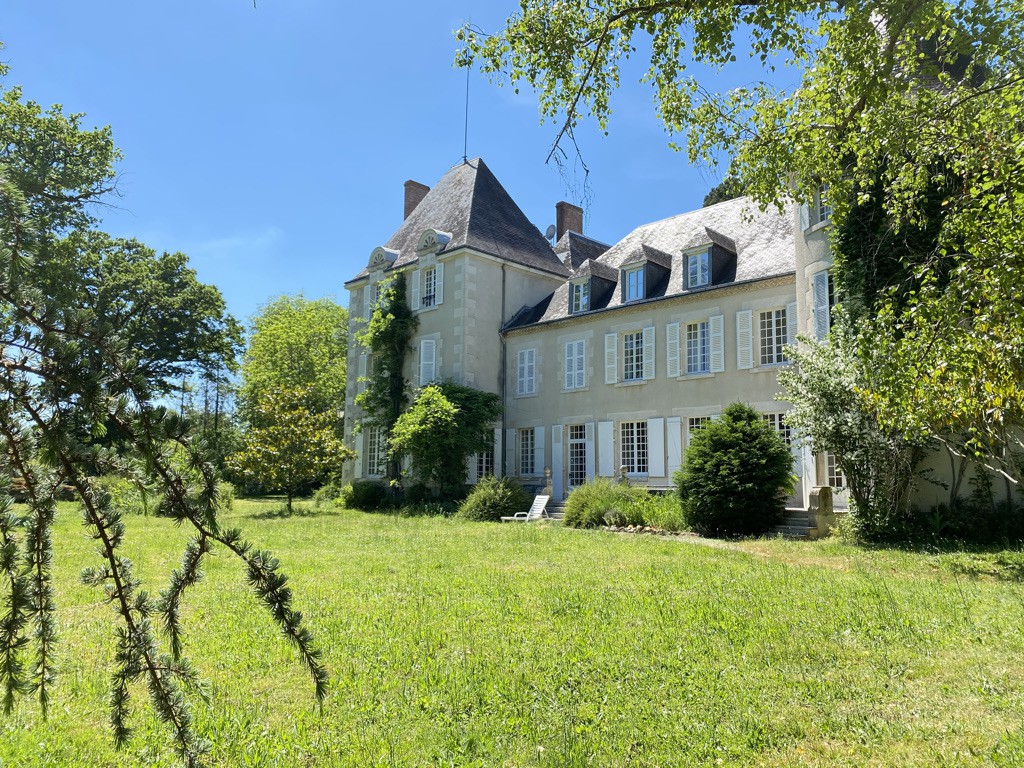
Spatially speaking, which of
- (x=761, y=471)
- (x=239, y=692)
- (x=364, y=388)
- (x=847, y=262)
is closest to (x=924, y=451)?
(x=761, y=471)

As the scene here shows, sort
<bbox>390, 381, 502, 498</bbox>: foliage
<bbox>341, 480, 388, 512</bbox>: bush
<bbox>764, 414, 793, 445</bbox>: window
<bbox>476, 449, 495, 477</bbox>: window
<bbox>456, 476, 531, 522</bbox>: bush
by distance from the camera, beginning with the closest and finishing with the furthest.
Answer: <bbox>764, 414, 793, 445</bbox>: window → <bbox>456, 476, 531, 522</bbox>: bush → <bbox>390, 381, 502, 498</bbox>: foliage → <bbox>476, 449, 495, 477</bbox>: window → <bbox>341, 480, 388, 512</bbox>: bush

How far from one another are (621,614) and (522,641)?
4.08ft

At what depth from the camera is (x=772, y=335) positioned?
56.8 feet

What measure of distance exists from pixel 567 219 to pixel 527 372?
845 centimetres

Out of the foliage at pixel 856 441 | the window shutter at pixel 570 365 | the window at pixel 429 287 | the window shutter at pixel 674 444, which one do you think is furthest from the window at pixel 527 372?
the foliage at pixel 856 441

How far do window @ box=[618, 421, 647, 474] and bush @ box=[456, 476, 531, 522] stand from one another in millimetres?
2981

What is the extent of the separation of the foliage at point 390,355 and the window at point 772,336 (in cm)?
1160

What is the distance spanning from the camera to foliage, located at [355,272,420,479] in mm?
24250

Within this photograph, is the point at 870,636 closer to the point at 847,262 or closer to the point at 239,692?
the point at 239,692

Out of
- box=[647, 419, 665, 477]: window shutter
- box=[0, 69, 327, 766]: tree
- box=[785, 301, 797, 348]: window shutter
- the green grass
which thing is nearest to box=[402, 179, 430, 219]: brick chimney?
box=[647, 419, 665, 477]: window shutter

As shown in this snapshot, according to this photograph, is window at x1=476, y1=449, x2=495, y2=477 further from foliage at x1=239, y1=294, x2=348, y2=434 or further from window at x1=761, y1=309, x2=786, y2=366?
foliage at x1=239, y1=294, x2=348, y2=434

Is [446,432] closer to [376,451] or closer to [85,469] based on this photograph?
[376,451]

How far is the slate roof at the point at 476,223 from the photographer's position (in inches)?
938

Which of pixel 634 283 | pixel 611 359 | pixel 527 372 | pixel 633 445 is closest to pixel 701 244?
pixel 634 283
